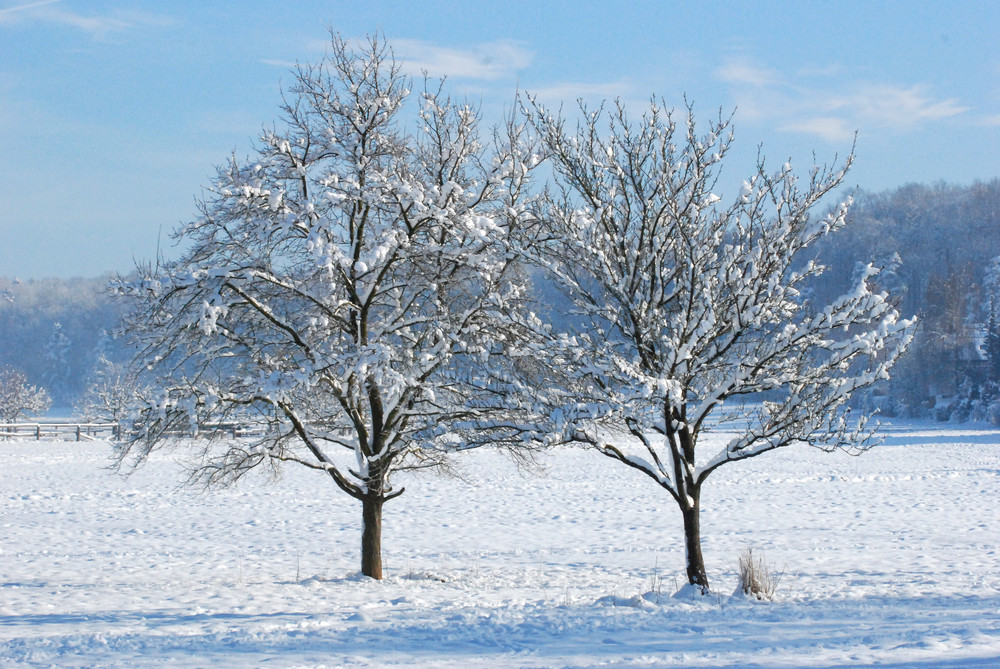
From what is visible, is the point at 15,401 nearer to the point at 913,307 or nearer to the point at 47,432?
the point at 47,432

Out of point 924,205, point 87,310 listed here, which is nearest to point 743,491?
point 924,205

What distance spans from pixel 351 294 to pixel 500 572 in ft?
18.2

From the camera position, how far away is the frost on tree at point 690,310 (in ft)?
29.9

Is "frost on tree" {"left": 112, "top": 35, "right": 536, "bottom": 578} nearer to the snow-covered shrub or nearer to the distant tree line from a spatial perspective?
the snow-covered shrub

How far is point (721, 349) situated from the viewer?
939 centimetres

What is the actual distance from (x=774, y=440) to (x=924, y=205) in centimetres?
13300

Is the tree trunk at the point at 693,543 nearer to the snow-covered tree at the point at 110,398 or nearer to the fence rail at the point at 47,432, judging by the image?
the snow-covered tree at the point at 110,398

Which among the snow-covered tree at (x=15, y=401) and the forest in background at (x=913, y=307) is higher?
the forest in background at (x=913, y=307)

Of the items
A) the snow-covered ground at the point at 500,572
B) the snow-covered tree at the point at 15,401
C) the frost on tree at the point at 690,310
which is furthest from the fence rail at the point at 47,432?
the frost on tree at the point at 690,310

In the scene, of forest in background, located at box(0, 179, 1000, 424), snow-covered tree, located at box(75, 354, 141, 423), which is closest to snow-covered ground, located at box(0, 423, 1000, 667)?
snow-covered tree, located at box(75, 354, 141, 423)

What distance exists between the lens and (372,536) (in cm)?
1225

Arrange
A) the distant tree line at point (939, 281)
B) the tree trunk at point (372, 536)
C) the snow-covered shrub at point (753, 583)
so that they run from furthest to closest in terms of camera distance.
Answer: the distant tree line at point (939, 281)
the tree trunk at point (372, 536)
the snow-covered shrub at point (753, 583)

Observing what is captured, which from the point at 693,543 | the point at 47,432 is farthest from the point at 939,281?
the point at 693,543

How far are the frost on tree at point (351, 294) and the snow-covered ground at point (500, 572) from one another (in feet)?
7.29
